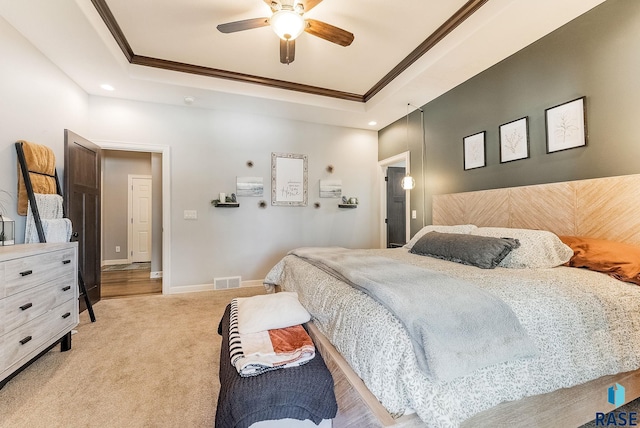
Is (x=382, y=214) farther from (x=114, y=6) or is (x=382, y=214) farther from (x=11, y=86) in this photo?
(x=11, y=86)

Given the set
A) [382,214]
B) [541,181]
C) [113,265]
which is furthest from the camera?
[113,265]

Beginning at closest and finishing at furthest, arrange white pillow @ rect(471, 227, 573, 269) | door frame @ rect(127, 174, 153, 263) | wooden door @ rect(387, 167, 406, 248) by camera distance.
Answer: white pillow @ rect(471, 227, 573, 269), wooden door @ rect(387, 167, 406, 248), door frame @ rect(127, 174, 153, 263)

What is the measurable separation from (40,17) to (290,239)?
3416 mm

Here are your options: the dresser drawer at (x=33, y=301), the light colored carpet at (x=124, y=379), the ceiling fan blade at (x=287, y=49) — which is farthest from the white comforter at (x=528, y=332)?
the ceiling fan blade at (x=287, y=49)

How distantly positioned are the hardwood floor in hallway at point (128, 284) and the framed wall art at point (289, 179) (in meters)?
2.25

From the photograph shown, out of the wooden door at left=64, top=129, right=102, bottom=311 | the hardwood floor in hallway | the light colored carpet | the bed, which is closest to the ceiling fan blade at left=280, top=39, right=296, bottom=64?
the bed

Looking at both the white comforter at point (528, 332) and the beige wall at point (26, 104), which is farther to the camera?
the beige wall at point (26, 104)

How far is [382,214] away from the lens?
4.86m

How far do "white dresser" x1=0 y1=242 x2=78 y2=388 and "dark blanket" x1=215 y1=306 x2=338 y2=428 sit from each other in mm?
1396

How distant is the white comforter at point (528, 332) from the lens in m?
1.00

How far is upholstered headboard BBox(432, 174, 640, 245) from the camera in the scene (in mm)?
1825

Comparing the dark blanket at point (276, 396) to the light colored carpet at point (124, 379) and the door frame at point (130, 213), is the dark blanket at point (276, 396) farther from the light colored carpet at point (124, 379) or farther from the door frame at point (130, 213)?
the door frame at point (130, 213)

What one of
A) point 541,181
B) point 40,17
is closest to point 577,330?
point 541,181

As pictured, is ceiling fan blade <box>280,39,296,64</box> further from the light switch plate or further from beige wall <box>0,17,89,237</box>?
the light switch plate
